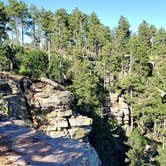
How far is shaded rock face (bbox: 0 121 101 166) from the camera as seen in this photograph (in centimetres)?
762

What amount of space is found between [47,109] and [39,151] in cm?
3255

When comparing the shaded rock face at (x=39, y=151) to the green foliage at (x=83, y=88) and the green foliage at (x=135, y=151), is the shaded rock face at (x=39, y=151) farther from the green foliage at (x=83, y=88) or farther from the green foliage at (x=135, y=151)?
the green foliage at (x=83, y=88)

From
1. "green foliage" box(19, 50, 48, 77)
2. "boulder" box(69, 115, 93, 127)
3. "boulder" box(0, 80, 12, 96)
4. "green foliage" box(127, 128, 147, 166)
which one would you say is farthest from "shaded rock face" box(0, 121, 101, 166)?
"green foliage" box(19, 50, 48, 77)

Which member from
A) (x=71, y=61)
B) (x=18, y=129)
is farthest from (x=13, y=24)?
(x=18, y=129)

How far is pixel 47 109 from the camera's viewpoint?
1594 inches

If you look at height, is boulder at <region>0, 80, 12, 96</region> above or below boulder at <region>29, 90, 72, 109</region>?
above

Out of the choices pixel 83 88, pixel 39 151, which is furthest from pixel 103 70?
pixel 39 151

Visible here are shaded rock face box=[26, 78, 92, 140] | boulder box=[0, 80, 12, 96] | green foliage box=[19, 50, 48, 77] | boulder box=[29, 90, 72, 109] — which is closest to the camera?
boulder box=[0, 80, 12, 96]

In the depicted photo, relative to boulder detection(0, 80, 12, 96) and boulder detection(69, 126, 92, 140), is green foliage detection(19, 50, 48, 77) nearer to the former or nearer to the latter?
boulder detection(0, 80, 12, 96)

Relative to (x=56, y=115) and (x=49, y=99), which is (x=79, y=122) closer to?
(x=56, y=115)

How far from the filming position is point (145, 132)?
57156 mm

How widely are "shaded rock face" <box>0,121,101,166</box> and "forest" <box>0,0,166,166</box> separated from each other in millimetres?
34639

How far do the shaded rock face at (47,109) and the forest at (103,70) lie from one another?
5983 mm

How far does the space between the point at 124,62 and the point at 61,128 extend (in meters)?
30.0
